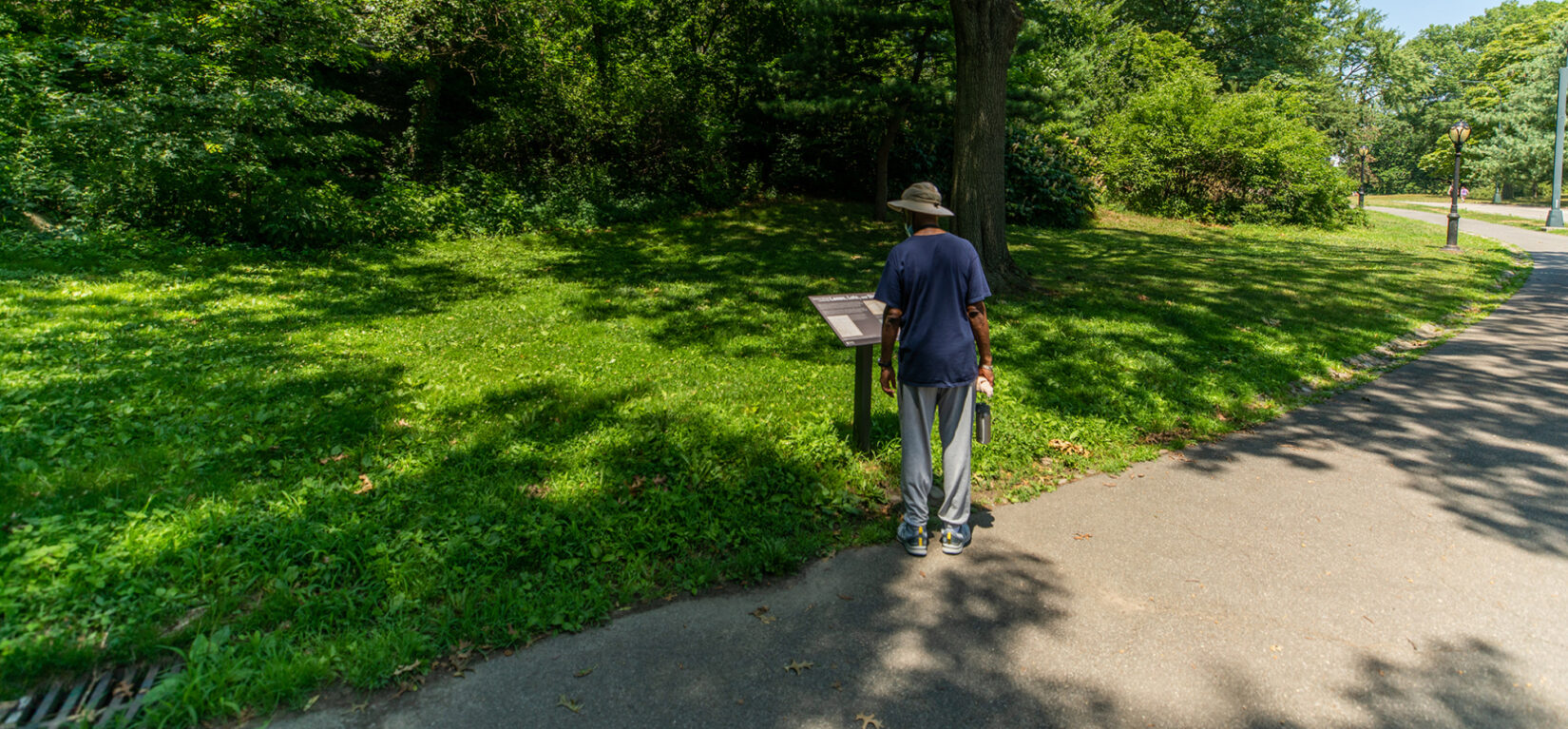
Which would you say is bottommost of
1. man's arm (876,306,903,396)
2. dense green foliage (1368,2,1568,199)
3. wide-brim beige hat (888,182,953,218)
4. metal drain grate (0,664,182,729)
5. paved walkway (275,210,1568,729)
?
metal drain grate (0,664,182,729)

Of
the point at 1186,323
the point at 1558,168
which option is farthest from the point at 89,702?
the point at 1558,168

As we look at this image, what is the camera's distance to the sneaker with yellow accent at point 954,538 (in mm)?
4352

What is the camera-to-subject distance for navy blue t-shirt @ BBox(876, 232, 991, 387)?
4.14 meters

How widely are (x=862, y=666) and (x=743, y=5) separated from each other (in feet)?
58.2

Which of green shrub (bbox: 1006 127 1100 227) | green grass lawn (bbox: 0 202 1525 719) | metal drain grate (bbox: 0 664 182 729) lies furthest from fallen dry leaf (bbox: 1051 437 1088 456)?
green shrub (bbox: 1006 127 1100 227)

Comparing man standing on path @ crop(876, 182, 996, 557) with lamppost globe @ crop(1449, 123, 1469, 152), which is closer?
man standing on path @ crop(876, 182, 996, 557)

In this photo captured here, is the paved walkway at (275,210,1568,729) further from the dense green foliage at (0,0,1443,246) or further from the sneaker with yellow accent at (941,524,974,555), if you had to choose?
the dense green foliage at (0,0,1443,246)

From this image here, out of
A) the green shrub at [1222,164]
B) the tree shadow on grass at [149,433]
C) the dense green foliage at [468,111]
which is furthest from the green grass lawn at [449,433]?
the green shrub at [1222,164]

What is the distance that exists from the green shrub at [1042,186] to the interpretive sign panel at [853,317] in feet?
54.8

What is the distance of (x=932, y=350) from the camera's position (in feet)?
13.6

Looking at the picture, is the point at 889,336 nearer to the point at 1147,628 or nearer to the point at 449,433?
the point at 1147,628

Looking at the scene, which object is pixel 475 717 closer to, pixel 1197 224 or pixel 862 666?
pixel 862 666

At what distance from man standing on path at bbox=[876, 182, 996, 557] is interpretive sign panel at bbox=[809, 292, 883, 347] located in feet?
1.57

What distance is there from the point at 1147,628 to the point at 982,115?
776 centimetres
